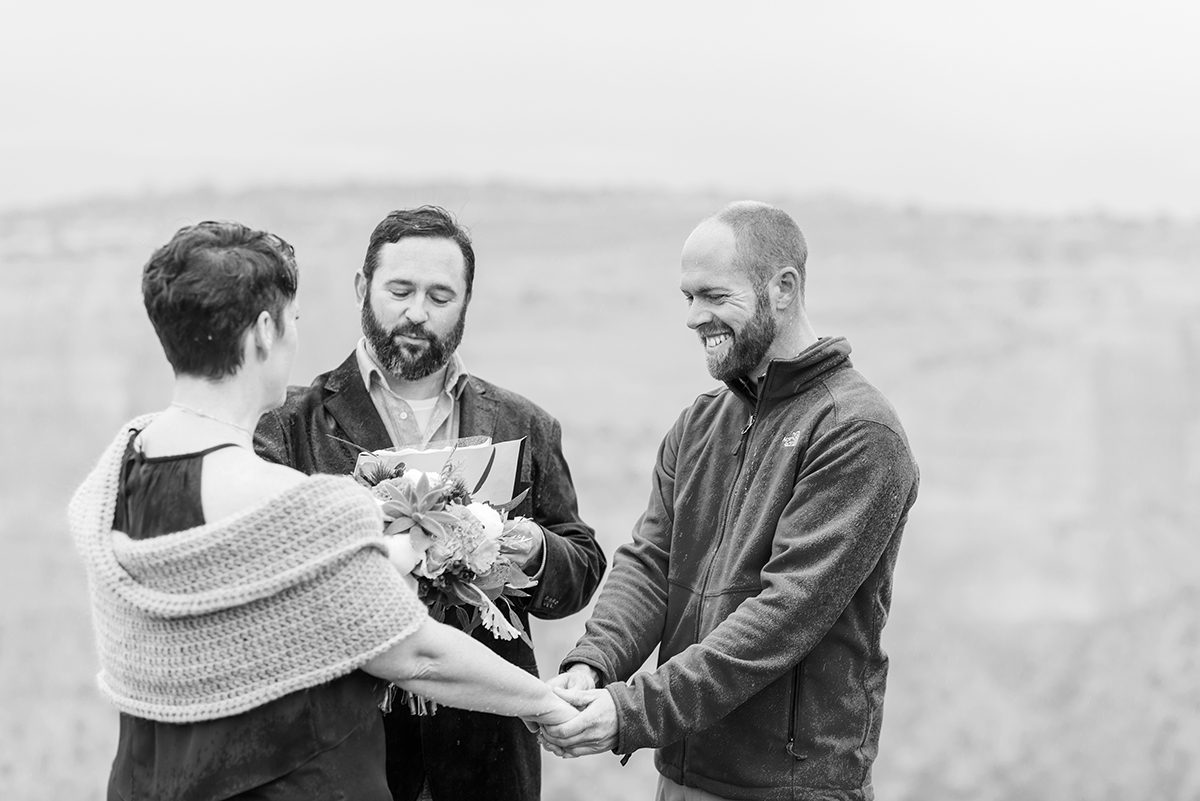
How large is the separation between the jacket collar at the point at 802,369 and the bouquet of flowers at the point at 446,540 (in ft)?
2.46

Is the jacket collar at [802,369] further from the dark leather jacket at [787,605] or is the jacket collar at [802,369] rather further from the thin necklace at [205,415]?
the thin necklace at [205,415]

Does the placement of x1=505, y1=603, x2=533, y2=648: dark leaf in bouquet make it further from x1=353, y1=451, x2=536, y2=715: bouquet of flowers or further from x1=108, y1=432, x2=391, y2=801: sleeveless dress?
x1=108, y1=432, x2=391, y2=801: sleeveless dress

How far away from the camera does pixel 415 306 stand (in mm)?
3609

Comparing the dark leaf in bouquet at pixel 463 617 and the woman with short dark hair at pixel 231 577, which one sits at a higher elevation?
the woman with short dark hair at pixel 231 577

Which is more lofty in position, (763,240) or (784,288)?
(763,240)

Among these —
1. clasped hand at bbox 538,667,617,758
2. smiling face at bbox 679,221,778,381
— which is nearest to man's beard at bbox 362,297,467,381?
smiling face at bbox 679,221,778,381

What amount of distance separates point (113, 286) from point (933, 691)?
30.4ft

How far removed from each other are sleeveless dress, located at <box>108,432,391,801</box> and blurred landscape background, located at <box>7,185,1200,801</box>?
8.69m

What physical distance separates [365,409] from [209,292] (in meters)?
1.24

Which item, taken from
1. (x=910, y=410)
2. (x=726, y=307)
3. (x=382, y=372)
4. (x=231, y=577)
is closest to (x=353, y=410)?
(x=382, y=372)

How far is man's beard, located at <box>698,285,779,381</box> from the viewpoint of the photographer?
3.40 metres

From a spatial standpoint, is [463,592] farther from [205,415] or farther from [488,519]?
[205,415]

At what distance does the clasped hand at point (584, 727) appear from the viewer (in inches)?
123

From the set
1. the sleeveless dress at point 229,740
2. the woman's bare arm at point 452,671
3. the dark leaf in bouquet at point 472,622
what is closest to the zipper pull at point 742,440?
the dark leaf in bouquet at point 472,622
